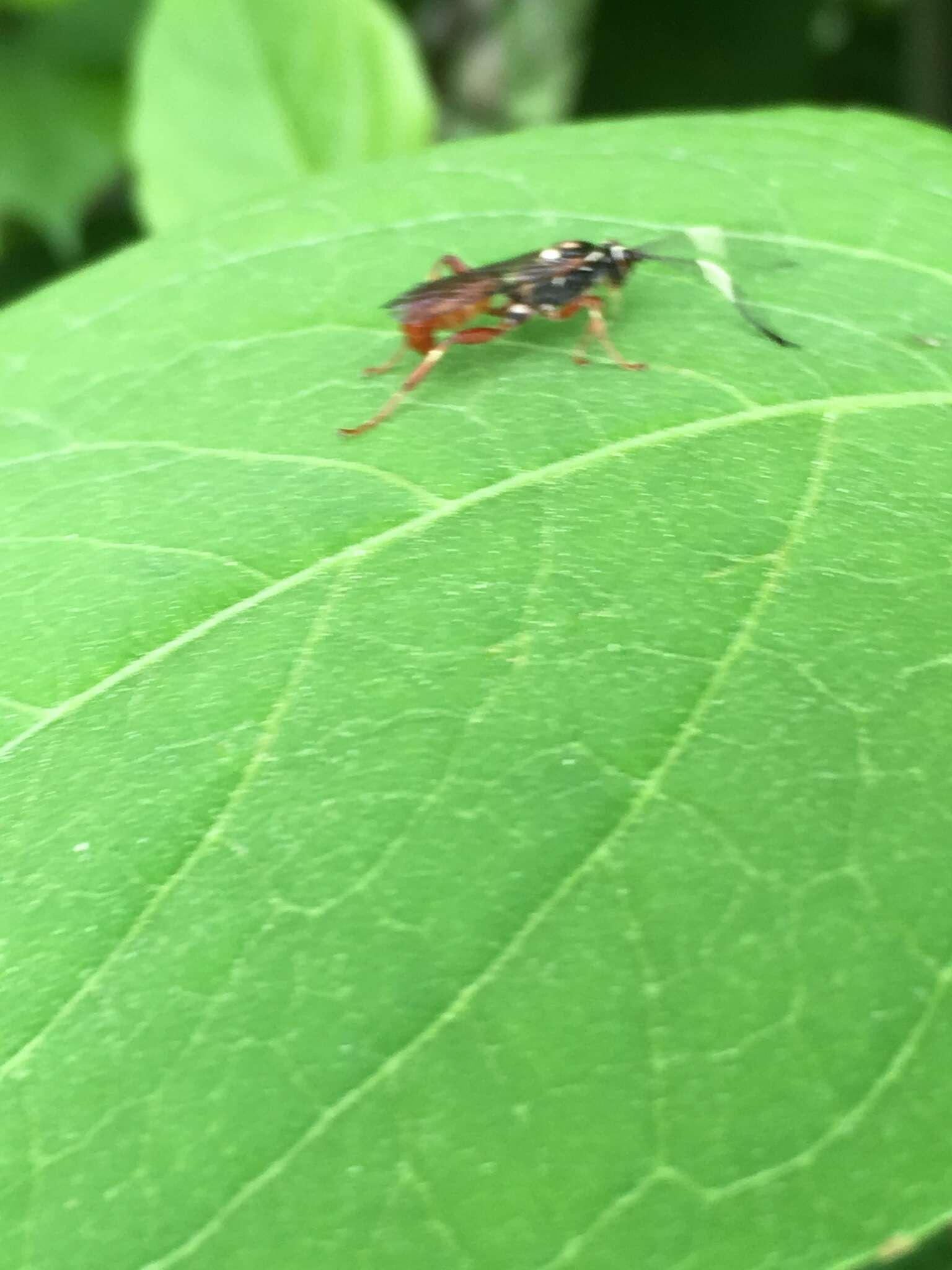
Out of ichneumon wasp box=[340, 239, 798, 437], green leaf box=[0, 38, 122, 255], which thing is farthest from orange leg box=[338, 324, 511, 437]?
green leaf box=[0, 38, 122, 255]

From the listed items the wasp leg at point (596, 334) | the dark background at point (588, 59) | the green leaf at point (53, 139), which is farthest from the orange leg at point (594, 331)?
the green leaf at point (53, 139)

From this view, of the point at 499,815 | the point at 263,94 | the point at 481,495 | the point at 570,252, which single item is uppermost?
the point at 263,94

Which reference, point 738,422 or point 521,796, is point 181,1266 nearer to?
point 521,796

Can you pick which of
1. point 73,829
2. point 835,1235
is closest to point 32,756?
point 73,829

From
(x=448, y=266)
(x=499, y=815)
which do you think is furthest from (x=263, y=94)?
(x=499, y=815)

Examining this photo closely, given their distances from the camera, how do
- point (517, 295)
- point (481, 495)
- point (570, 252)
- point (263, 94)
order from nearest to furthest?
1. point (481, 495)
2. point (570, 252)
3. point (517, 295)
4. point (263, 94)

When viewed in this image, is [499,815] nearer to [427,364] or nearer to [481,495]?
[481,495]
